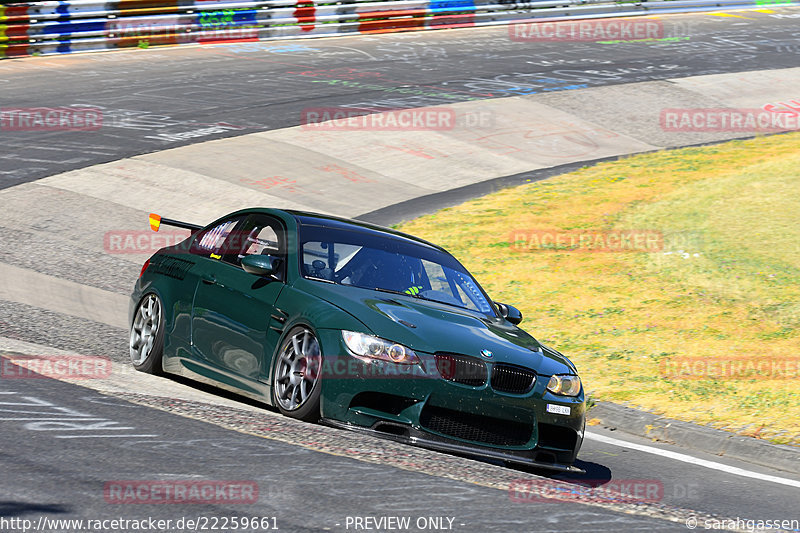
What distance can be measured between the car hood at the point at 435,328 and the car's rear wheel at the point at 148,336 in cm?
181

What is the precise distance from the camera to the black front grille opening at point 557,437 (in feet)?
24.0

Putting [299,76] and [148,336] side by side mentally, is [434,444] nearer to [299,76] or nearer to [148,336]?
[148,336]

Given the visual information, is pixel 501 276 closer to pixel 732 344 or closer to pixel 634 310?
pixel 634 310

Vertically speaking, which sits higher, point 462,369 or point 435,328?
point 435,328

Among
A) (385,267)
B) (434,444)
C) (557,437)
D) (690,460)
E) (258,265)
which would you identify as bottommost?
(690,460)

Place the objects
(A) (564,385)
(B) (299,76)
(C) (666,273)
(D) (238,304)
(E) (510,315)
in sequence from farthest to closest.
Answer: (B) (299,76)
(C) (666,273)
(E) (510,315)
(D) (238,304)
(A) (564,385)

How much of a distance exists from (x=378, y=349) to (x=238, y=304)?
1.51 m

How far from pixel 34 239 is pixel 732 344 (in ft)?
27.9

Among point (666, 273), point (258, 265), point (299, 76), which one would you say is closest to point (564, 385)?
point (258, 265)

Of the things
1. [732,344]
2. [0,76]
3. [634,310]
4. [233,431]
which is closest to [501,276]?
[634,310]

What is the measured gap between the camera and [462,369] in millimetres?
7082

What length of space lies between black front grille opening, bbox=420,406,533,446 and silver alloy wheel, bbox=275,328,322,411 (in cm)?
81

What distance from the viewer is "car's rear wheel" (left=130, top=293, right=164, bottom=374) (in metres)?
8.91

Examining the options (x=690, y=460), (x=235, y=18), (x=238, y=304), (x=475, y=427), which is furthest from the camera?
(x=235, y=18)
